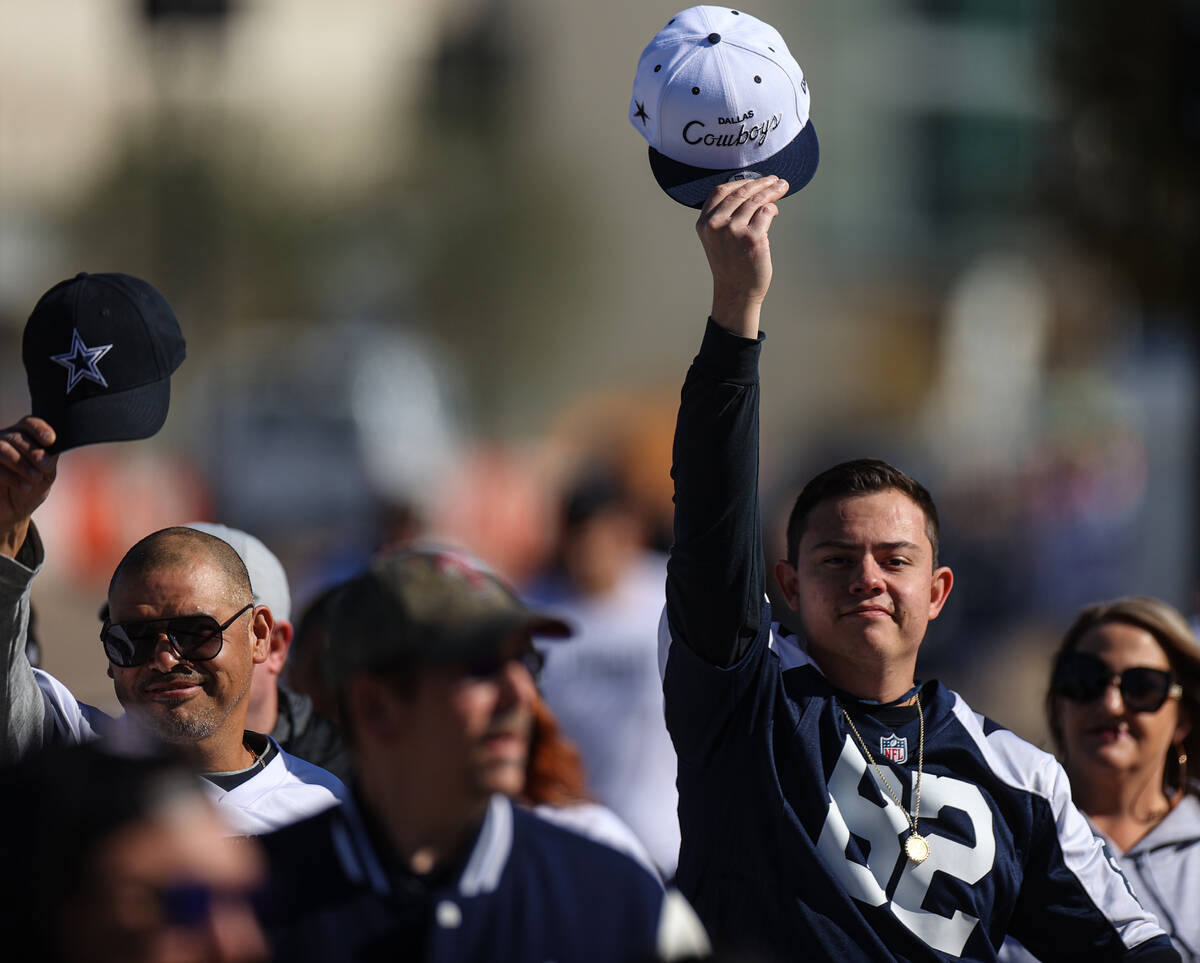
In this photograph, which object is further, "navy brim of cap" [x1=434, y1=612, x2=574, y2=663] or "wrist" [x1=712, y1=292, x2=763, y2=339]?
"wrist" [x1=712, y1=292, x2=763, y2=339]

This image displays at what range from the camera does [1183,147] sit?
13.6 metres

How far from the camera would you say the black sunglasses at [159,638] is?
3873 mm

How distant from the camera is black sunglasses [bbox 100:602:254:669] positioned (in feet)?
12.7

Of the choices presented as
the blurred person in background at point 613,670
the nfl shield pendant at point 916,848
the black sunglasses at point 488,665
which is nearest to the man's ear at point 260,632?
the black sunglasses at point 488,665

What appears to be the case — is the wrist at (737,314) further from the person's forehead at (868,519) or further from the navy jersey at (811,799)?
the person's forehead at (868,519)

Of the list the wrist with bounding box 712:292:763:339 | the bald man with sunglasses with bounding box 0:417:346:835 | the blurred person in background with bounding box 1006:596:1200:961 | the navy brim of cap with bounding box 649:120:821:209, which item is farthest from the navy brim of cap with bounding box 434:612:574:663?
the blurred person in background with bounding box 1006:596:1200:961

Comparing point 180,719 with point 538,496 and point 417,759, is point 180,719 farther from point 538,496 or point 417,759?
point 538,496

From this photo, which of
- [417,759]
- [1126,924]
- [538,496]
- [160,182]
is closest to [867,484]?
[1126,924]

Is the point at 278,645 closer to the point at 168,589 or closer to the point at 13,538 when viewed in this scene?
the point at 168,589

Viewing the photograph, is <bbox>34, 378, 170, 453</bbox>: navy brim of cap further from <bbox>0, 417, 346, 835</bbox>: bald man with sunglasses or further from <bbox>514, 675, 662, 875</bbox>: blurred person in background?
<bbox>514, 675, 662, 875</bbox>: blurred person in background

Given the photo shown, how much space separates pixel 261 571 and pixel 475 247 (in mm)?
30388

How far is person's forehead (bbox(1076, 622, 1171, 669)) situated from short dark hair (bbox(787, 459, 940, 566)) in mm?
1080

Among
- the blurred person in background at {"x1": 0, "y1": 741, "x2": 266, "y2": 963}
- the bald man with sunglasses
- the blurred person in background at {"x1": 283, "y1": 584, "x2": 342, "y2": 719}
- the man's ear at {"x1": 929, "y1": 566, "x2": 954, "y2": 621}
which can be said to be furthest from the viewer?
the man's ear at {"x1": 929, "y1": 566, "x2": 954, "y2": 621}

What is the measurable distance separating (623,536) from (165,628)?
4.33 m
